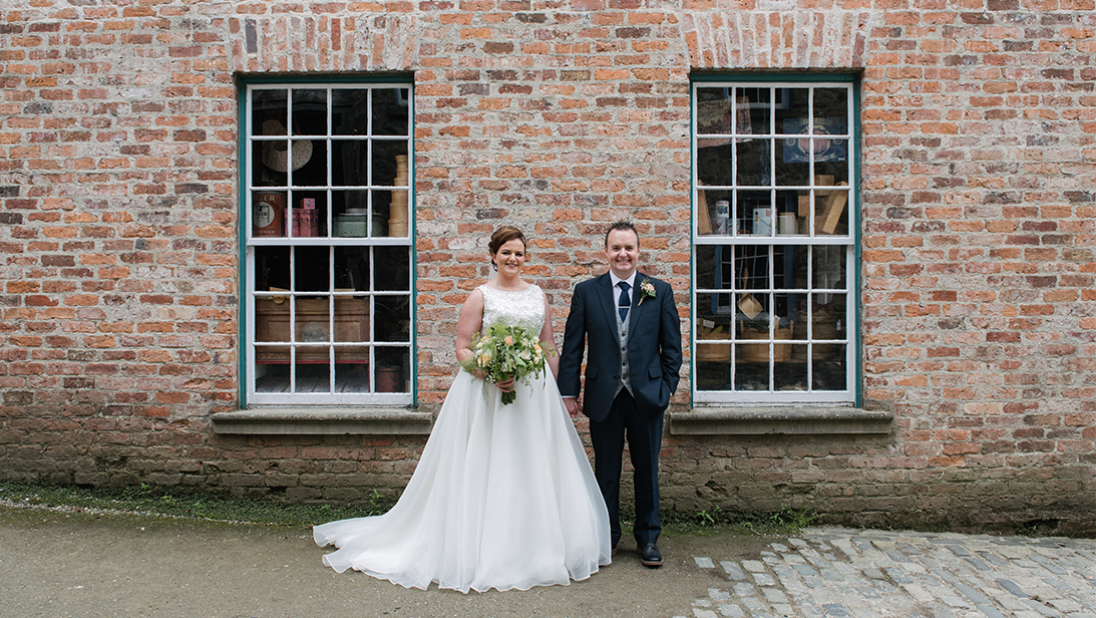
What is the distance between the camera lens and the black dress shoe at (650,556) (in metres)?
4.21

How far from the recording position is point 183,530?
15.4ft

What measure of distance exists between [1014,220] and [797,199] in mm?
1427

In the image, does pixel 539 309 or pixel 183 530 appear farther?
pixel 183 530

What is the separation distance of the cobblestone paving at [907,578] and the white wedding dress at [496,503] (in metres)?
0.80

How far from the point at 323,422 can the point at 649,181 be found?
278cm

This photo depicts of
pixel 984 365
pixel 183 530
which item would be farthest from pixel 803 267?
pixel 183 530

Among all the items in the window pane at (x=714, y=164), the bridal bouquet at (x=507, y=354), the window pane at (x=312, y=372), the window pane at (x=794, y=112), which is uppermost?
the window pane at (x=794, y=112)

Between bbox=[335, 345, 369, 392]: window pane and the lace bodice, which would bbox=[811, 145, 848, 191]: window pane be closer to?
the lace bodice

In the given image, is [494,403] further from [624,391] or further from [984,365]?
[984,365]

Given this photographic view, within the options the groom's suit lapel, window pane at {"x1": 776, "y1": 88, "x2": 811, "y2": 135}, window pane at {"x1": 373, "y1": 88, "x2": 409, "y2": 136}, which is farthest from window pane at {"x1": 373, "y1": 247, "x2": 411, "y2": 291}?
window pane at {"x1": 776, "y1": 88, "x2": 811, "y2": 135}

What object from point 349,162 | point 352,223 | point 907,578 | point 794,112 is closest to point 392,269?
point 352,223

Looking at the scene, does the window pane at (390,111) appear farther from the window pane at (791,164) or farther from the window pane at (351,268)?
the window pane at (791,164)

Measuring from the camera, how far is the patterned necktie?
4.25 metres

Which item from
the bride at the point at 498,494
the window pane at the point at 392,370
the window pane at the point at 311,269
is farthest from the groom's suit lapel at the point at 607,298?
the window pane at the point at 311,269
